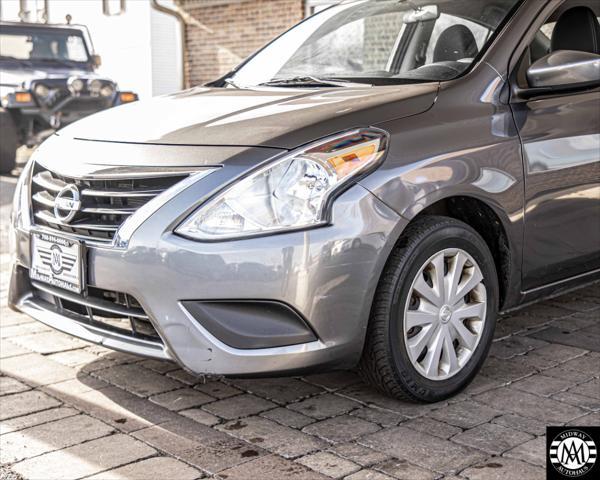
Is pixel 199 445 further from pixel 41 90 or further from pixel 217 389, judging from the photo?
pixel 41 90

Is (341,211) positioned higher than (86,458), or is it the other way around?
(341,211)

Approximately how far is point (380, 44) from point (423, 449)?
1.99 metres

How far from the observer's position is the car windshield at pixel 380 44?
12.2 ft

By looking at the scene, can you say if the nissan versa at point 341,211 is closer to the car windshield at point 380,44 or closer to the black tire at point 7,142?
the car windshield at point 380,44

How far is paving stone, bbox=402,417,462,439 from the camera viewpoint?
3.04 meters

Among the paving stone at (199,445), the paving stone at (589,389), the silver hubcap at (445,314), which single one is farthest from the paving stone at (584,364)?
the paving stone at (199,445)

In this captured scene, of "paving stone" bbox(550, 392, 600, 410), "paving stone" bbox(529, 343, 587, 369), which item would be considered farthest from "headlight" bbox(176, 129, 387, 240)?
"paving stone" bbox(529, 343, 587, 369)

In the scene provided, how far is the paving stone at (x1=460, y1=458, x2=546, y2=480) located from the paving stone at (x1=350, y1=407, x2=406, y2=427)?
0.44 m

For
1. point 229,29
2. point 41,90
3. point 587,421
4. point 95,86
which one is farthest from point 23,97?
point 587,421

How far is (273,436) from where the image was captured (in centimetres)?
304

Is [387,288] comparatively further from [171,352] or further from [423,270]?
[171,352]

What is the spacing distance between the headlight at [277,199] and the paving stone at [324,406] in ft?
2.55

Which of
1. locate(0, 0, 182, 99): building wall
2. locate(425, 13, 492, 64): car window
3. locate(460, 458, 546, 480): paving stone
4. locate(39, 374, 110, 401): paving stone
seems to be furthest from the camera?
locate(0, 0, 182, 99): building wall

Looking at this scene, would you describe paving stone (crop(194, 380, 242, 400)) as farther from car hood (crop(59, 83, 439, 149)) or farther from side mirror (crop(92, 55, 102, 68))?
side mirror (crop(92, 55, 102, 68))
